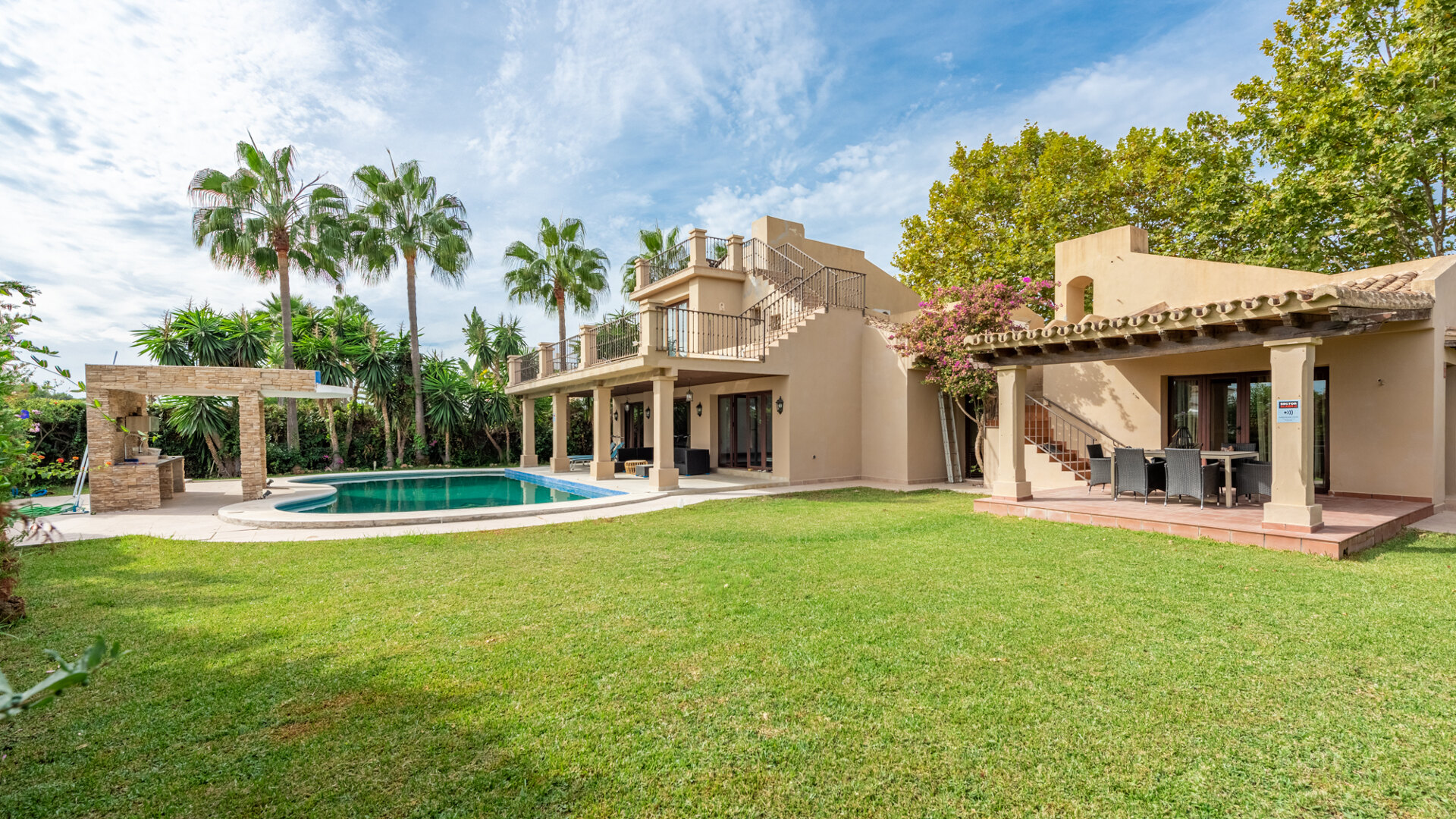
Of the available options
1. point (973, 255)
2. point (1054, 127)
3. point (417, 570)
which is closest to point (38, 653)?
point (417, 570)

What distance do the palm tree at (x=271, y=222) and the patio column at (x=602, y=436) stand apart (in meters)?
10.2

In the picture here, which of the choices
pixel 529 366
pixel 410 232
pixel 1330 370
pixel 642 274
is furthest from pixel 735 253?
pixel 1330 370

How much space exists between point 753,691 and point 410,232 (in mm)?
22754

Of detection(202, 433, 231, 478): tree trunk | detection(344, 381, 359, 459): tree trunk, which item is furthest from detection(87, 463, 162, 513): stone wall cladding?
detection(344, 381, 359, 459): tree trunk

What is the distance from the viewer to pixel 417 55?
11.5 m

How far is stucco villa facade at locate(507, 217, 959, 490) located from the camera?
46.6 feet

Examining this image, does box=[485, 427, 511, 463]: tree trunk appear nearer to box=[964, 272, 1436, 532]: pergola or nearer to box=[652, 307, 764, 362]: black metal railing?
box=[652, 307, 764, 362]: black metal railing

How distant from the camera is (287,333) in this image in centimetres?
1953

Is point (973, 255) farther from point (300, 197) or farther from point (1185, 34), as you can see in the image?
point (300, 197)

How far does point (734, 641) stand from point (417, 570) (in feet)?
12.9

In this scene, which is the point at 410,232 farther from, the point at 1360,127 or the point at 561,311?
the point at 1360,127

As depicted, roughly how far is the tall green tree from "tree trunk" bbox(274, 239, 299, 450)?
27252mm

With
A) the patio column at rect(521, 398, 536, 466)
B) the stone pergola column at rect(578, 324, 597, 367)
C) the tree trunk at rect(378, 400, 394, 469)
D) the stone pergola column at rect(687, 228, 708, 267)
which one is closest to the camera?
the stone pergola column at rect(578, 324, 597, 367)

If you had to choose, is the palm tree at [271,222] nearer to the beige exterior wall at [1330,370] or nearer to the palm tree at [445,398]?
the palm tree at [445,398]
